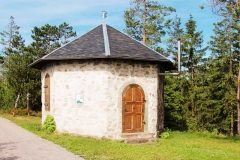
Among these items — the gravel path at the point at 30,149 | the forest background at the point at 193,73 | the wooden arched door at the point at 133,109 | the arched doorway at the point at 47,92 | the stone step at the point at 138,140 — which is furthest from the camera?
the forest background at the point at 193,73

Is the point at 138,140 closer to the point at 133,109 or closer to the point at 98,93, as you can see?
→ the point at 133,109

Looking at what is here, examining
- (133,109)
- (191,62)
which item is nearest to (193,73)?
(191,62)

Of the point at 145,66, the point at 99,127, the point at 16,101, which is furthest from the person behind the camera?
the point at 16,101

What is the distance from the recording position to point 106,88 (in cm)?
1073

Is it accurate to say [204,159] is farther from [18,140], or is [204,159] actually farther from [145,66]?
[18,140]

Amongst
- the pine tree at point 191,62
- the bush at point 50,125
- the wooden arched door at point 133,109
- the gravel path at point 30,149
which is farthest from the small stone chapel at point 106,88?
the pine tree at point 191,62

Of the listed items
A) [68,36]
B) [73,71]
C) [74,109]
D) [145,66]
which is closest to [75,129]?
[74,109]

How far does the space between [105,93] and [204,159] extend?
176 inches

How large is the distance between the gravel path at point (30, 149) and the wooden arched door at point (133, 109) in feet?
10.2

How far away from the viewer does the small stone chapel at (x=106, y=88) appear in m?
10.8

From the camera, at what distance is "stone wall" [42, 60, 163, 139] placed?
10773 millimetres

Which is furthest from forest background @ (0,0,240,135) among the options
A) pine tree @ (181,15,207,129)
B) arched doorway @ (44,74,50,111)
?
arched doorway @ (44,74,50,111)

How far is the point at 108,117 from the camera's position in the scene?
10.7 meters

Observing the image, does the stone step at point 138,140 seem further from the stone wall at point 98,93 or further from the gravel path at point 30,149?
the gravel path at point 30,149
